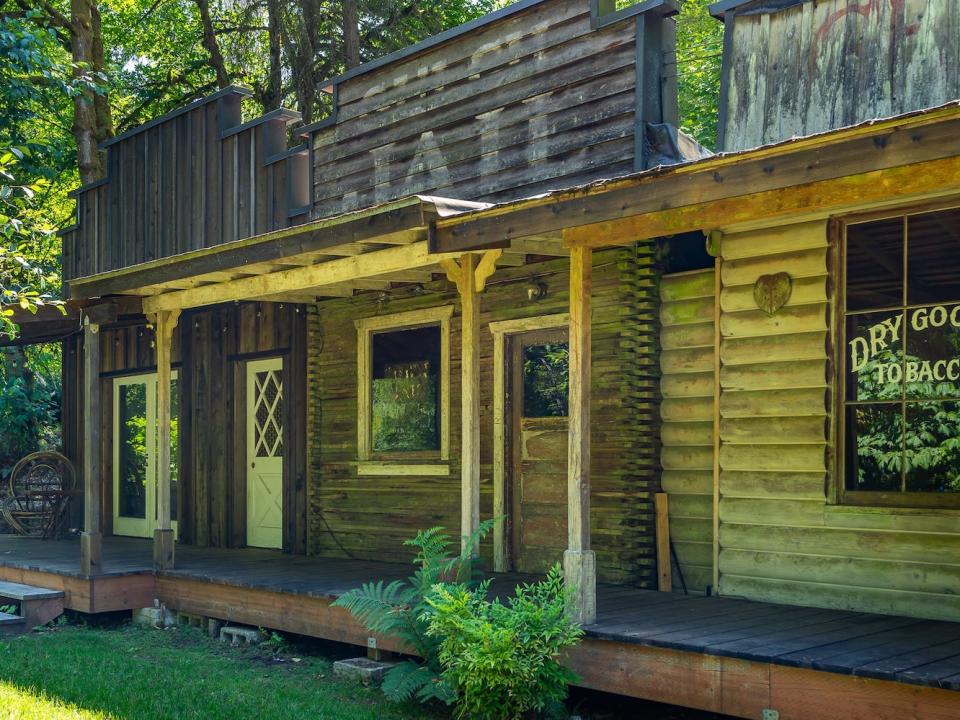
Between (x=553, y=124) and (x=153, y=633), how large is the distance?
5.41 m

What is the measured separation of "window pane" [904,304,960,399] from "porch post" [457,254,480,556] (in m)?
2.67

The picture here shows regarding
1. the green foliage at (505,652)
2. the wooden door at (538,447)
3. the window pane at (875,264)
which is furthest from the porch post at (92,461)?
the window pane at (875,264)

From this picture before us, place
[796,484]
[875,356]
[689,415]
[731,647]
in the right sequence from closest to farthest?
1. [731,647]
2. [875,356]
3. [796,484]
4. [689,415]

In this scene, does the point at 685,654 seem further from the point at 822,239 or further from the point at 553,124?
the point at 553,124

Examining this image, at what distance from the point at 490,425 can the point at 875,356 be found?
340 cm

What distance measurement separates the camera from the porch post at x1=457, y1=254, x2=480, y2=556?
7.48 meters

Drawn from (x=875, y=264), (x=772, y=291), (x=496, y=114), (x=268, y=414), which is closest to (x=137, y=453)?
(x=268, y=414)

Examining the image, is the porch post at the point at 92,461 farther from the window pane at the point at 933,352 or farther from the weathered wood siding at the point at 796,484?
the window pane at the point at 933,352

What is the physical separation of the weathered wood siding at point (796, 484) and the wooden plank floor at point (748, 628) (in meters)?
0.19

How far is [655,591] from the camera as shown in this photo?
26.4 ft

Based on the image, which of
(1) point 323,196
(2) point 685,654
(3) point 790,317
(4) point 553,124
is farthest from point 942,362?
(1) point 323,196

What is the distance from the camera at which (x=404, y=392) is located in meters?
10.5

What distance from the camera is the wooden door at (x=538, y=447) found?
8.91 meters

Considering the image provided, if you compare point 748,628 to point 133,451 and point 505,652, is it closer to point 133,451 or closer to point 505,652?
point 505,652
